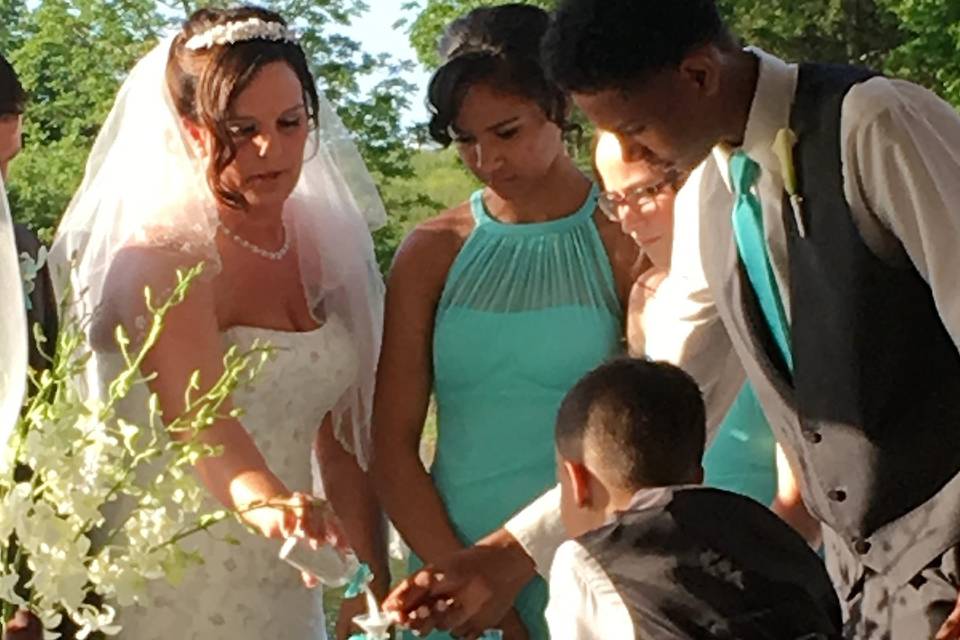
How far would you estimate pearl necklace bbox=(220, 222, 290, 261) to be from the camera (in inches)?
77.6

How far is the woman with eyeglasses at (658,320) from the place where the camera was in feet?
6.15

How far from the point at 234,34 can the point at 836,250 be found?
82 centimetres

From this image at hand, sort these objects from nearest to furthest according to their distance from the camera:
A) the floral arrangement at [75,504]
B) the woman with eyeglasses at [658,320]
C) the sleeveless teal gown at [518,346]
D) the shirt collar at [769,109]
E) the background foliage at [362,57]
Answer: the floral arrangement at [75,504] → the shirt collar at [769,109] → the woman with eyeglasses at [658,320] → the sleeveless teal gown at [518,346] → the background foliage at [362,57]

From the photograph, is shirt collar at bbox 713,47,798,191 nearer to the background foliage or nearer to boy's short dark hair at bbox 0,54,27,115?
the background foliage

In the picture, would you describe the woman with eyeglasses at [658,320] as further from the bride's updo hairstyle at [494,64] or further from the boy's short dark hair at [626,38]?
the boy's short dark hair at [626,38]

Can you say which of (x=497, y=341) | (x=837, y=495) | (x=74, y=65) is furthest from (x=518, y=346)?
(x=74, y=65)

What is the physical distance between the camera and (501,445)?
2059mm

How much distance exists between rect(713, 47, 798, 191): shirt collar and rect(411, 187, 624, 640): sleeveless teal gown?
56 cm

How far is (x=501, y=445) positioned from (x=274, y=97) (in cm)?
51

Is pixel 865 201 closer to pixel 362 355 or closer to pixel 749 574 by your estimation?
pixel 749 574

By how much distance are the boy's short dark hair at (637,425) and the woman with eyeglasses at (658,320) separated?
10.5 inches

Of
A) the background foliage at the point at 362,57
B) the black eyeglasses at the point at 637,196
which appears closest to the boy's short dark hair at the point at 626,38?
the black eyeglasses at the point at 637,196

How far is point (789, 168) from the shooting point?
147 centimetres

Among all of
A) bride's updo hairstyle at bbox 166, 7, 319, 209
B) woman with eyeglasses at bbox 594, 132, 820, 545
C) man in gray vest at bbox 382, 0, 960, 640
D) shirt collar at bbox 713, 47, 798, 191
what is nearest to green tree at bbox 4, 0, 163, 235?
bride's updo hairstyle at bbox 166, 7, 319, 209
